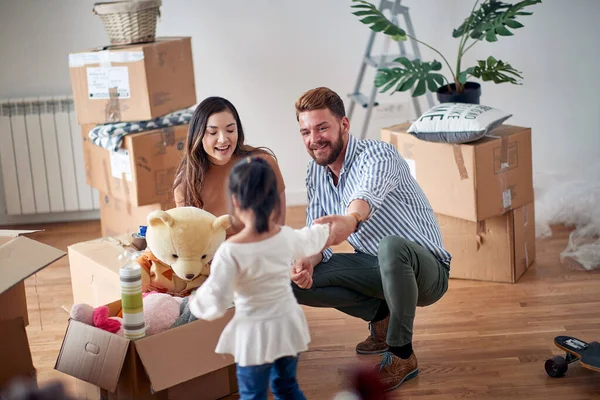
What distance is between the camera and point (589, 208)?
3754mm

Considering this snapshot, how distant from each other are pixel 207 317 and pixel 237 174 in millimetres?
302

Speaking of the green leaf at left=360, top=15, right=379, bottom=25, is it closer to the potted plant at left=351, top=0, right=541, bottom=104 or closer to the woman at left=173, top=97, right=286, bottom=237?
the potted plant at left=351, top=0, right=541, bottom=104

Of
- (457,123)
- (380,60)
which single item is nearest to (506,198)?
(457,123)

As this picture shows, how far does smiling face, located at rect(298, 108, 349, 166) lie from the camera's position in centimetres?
242

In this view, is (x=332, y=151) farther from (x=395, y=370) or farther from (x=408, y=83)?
(x=408, y=83)

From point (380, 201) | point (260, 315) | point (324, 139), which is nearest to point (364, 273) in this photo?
point (380, 201)

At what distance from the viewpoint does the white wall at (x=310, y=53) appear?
13.6 feet

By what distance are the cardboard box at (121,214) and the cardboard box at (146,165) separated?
0.05m

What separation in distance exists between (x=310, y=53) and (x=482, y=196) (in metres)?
1.50

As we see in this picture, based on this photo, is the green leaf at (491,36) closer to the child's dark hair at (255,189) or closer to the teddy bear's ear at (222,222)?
the teddy bear's ear at (222,222)

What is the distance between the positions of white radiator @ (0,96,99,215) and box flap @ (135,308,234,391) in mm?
2206

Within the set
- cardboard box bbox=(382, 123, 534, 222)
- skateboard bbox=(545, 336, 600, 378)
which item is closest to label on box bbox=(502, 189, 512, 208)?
cardboard box bbox=(382, 123, 534, 222)

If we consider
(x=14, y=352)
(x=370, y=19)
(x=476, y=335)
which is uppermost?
(x=370, y=19)

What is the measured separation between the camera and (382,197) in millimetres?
2385
